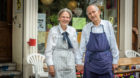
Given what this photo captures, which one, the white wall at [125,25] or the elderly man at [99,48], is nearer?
the elderly man at [99,48]

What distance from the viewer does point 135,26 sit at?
896cm

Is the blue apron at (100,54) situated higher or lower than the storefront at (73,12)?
lower

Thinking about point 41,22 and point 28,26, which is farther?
point 41,22

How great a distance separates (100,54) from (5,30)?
172 inches

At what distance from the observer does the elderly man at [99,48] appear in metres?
3.88

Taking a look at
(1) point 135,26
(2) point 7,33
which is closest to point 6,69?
(2) point 7,33

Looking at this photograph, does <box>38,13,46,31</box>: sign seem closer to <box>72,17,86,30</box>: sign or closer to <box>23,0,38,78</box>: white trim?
<box>23,0,38,78</box>: white trim

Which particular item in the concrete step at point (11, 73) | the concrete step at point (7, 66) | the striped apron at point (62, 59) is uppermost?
the striped apron at point (62, 59)

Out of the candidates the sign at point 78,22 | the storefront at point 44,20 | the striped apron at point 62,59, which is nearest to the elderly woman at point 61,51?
the striped apron at point 62,59

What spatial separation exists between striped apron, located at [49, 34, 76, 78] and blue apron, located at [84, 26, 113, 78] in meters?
0.31

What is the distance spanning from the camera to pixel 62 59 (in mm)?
3961

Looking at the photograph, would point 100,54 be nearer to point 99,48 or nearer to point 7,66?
point 99,48

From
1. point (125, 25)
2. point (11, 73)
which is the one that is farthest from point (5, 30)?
point (125, 25)

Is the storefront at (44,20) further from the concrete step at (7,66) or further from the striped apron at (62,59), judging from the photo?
the striped apron at (62,59)
